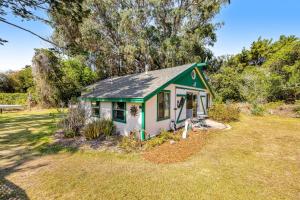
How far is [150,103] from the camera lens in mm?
9633

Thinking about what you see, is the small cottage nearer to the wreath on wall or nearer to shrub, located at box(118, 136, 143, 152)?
the wreath on wall

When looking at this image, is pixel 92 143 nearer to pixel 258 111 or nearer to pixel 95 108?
pixel 95 108

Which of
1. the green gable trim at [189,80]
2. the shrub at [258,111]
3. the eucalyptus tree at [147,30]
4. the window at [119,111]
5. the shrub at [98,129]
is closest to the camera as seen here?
the shrub at [98,129]

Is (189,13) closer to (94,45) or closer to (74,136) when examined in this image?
(94,45)

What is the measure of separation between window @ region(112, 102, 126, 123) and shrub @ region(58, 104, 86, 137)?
216cm

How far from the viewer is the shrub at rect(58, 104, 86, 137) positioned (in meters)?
10.2

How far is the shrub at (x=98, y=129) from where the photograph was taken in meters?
9.65

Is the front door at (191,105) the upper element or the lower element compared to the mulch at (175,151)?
upper

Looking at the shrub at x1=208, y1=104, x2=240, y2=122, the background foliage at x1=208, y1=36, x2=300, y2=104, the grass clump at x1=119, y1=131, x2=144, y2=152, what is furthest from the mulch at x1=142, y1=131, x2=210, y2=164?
the background foliage at x1=208, y1=36, x2=300, y2=104

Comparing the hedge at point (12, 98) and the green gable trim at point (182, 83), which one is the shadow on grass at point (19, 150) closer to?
the green gable trim at point (182, 83)

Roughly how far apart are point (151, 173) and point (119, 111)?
208 inches

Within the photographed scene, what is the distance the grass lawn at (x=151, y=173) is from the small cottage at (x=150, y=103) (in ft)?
8.07

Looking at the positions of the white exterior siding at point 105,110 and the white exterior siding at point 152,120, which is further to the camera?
the white exterior siding at point 105,110

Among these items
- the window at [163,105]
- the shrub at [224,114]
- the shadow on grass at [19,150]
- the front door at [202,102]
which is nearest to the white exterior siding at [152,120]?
the window at [163,105]
